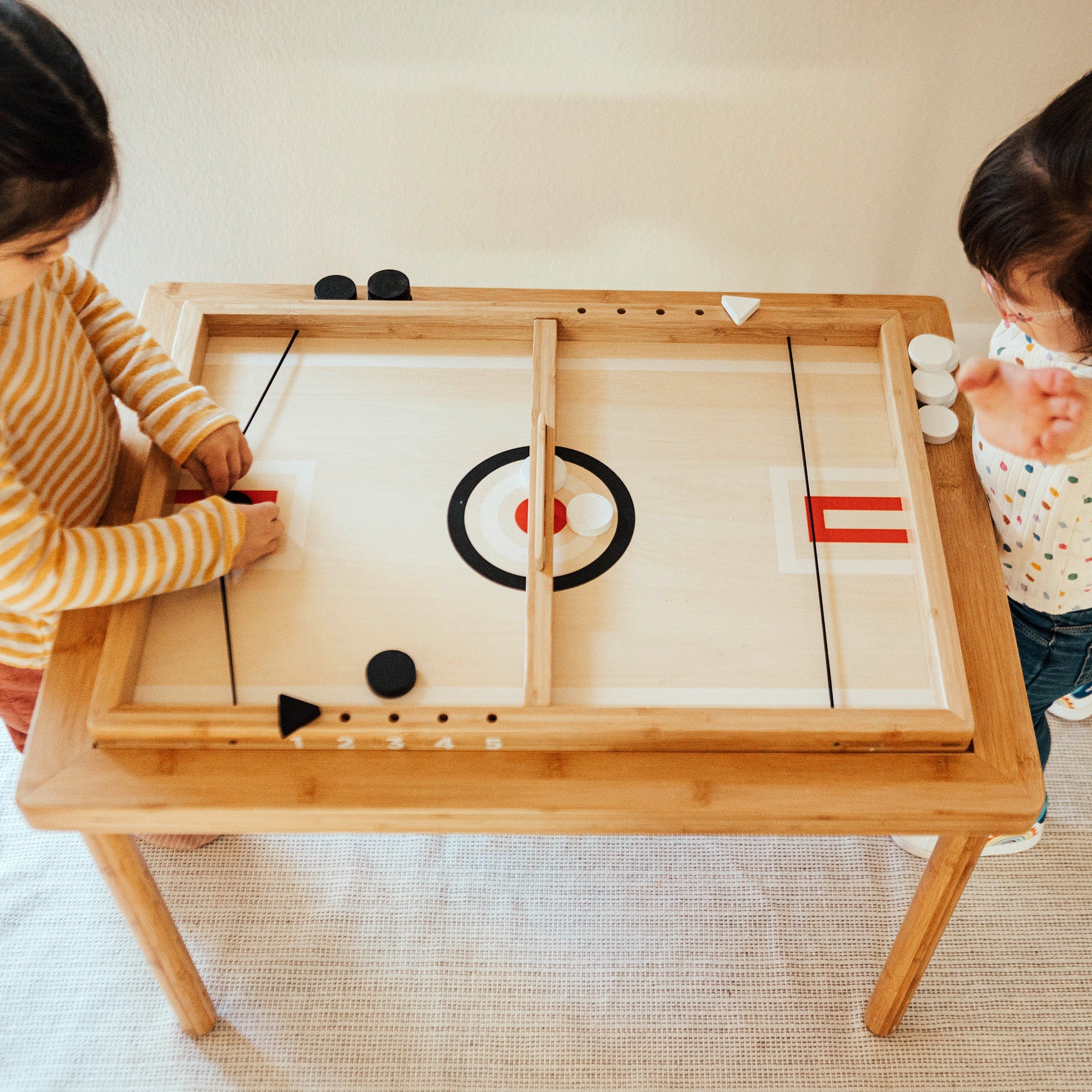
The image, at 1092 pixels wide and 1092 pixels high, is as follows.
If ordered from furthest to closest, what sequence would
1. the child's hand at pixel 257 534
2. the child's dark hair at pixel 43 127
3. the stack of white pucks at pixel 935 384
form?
the stack of white pucks at pixel 935 384 → the child's hand at pixel 257 534 → the child's dark hair at pixel 43 127

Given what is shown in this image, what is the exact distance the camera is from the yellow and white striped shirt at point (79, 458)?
0.82 m

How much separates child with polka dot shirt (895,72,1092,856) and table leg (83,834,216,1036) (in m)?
0.91

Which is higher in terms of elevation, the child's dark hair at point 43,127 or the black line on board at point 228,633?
the child's dark hair at point 43,127

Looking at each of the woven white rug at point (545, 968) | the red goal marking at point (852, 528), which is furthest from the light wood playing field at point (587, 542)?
the woven white rug at point (545, 968)

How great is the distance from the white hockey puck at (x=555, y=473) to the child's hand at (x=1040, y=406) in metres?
0.39

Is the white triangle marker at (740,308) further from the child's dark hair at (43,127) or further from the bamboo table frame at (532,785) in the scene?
the child's dark hair at (43,127)

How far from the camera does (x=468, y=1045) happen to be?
3.92 feet

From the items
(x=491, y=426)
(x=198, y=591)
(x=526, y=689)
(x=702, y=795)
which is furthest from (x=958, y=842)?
(x=198, y=591)

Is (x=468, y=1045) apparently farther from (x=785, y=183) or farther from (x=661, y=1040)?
(x=785, y=183)

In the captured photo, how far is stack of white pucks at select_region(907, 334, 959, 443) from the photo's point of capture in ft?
3.34

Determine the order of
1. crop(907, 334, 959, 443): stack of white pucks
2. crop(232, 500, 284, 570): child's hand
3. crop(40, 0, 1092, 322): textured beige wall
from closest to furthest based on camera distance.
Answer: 1. crop(232, 500, 284, 570): child's hand
2. crop(907, 334, 959, 443): stack of white pucks
3. crop(40, 0, 1092, 322): textured beige wall

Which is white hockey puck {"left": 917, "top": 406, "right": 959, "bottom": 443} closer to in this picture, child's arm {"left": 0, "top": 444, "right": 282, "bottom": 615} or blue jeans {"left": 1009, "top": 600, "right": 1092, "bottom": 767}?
blue jeans {"left": 1009, "top": 600, "right": 1092, "bottom": 767}

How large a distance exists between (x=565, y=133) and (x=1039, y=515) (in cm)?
103

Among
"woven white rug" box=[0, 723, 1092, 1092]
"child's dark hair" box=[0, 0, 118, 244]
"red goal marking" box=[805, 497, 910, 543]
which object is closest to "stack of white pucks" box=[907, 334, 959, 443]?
"red goal marking" box=[805, 497, 910, 543]
